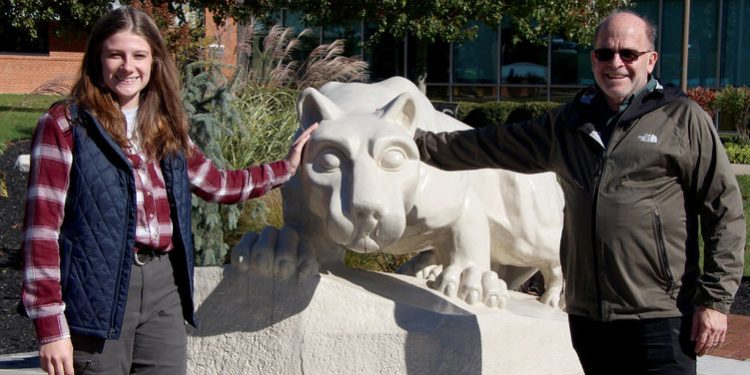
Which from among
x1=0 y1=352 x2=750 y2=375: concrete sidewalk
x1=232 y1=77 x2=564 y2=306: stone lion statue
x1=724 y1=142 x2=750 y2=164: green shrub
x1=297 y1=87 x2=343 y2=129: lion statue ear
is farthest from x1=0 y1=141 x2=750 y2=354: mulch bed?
x1=724 y1=142 x2=750 y2=164: green shrub

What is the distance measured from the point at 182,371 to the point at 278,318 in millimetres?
1103

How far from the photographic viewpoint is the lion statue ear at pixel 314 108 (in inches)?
146

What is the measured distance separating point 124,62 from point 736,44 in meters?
20.8

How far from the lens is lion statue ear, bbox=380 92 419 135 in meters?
3.71

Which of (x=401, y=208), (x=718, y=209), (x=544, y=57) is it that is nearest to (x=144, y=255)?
(x=401, y=208)

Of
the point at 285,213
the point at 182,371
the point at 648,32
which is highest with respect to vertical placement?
the point at 648,32

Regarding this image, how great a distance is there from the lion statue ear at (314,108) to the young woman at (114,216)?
0.90m

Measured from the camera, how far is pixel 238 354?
4.05 meters

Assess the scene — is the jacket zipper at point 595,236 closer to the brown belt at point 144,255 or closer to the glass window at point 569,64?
the brown belt at point 144,255

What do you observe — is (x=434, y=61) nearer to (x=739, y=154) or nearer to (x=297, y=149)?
(x=739, y=154)

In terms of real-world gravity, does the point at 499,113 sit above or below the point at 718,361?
above

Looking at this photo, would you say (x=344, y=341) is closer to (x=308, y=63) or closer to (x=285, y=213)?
(x=285, y=213)

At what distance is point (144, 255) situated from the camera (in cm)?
271

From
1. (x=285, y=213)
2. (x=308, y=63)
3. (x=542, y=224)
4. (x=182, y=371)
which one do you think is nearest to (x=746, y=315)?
(x=542, y=224)
